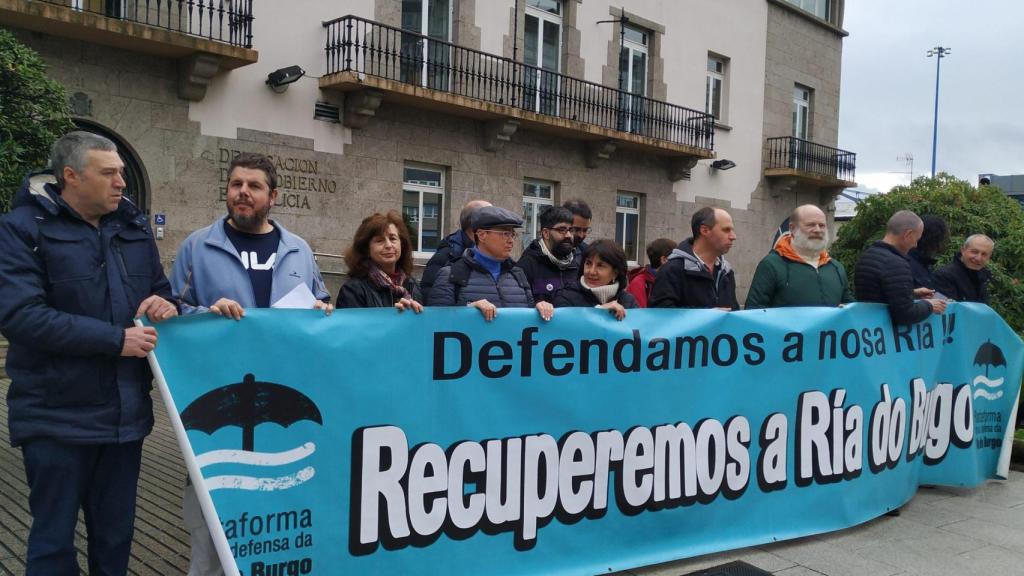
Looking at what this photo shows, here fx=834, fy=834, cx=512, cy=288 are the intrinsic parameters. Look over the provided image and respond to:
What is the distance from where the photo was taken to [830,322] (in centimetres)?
484

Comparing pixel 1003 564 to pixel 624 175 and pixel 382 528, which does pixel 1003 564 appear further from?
pixel 624 175

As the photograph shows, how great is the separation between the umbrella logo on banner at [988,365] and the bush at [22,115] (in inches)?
254

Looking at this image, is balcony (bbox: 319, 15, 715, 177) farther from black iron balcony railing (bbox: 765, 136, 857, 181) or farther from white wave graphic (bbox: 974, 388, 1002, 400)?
white wave graphic (bbox: 974, 388, 1002, 400)

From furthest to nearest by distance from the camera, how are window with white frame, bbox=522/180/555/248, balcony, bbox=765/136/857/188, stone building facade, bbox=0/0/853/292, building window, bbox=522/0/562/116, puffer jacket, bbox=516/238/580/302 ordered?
1. balcony, bbox=765/136/857/188
2. window with white frame, bbox=522/180/555/248
3. building window, bbox=522/0/562/116
4. stone building facade, bbox=0/0/853/292
5. puffer jacket, bbox=516/238/580/302

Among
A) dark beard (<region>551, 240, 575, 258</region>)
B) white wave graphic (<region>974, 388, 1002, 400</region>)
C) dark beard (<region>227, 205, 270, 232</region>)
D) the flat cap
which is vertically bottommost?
white wave graphic (<region>974, 388, 1002, 400</region>)

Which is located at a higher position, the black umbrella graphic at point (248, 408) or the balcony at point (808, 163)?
the balcony at point (808, 163)

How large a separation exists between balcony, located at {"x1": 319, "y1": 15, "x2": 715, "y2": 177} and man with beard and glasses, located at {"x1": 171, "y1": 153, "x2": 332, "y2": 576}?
916 centimetres

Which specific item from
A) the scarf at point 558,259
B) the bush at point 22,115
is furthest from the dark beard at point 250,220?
the bush at point 22,115

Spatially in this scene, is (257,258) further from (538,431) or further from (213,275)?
(538,431)

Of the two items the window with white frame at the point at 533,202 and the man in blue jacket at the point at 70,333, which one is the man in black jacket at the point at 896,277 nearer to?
the man in blue jacket at the point at 70,333

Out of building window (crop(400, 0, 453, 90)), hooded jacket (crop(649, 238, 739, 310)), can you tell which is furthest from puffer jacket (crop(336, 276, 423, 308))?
building window (crop(400, 0, 453, 90))

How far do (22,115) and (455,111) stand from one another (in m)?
9.08

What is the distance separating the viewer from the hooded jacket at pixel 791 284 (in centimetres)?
511

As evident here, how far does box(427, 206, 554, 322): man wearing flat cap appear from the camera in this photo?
4082 millimetres
